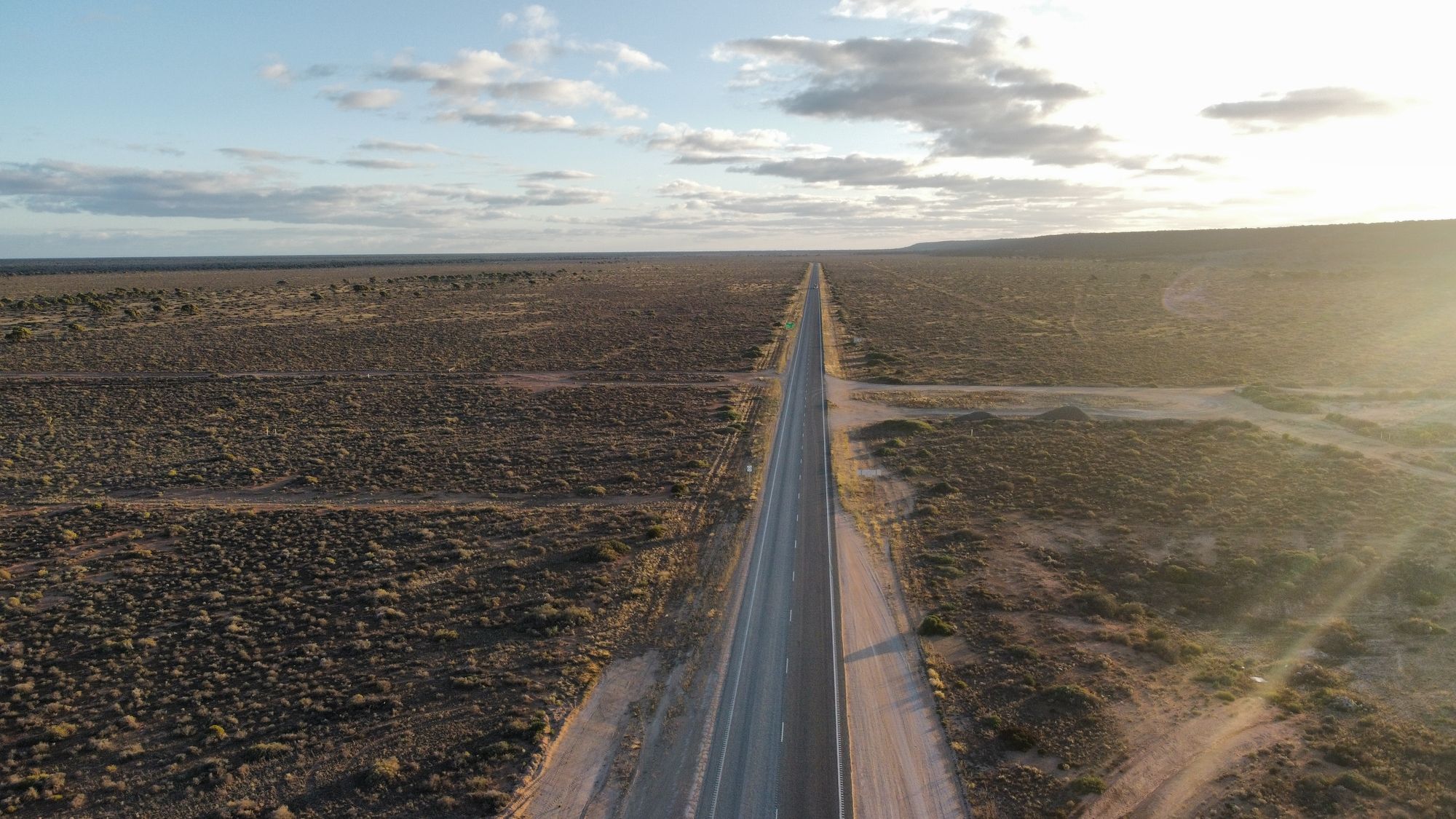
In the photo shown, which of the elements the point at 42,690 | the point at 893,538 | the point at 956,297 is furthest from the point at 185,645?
the point at 956,297

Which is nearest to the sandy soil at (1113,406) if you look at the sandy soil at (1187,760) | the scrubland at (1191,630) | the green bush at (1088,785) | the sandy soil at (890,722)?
the scrubland at (1191,630)

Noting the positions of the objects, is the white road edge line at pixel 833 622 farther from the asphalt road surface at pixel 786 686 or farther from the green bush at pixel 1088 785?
the green bush at pixel 1088 785

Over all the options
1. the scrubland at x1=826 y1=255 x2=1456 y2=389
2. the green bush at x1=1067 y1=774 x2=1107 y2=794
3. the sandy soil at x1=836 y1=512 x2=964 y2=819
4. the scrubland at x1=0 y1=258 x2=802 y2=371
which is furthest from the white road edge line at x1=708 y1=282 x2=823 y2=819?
the scrubland at x1=0 y1=258 x2=802 y2=371

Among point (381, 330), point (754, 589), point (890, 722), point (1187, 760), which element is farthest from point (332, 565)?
point (381, 330)

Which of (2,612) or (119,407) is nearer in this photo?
(2,612)

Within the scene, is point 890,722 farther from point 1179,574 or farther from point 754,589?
point 1179,574

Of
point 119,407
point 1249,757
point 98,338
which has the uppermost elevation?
point 98,338

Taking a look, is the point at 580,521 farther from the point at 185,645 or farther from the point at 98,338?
the point at 98,338
